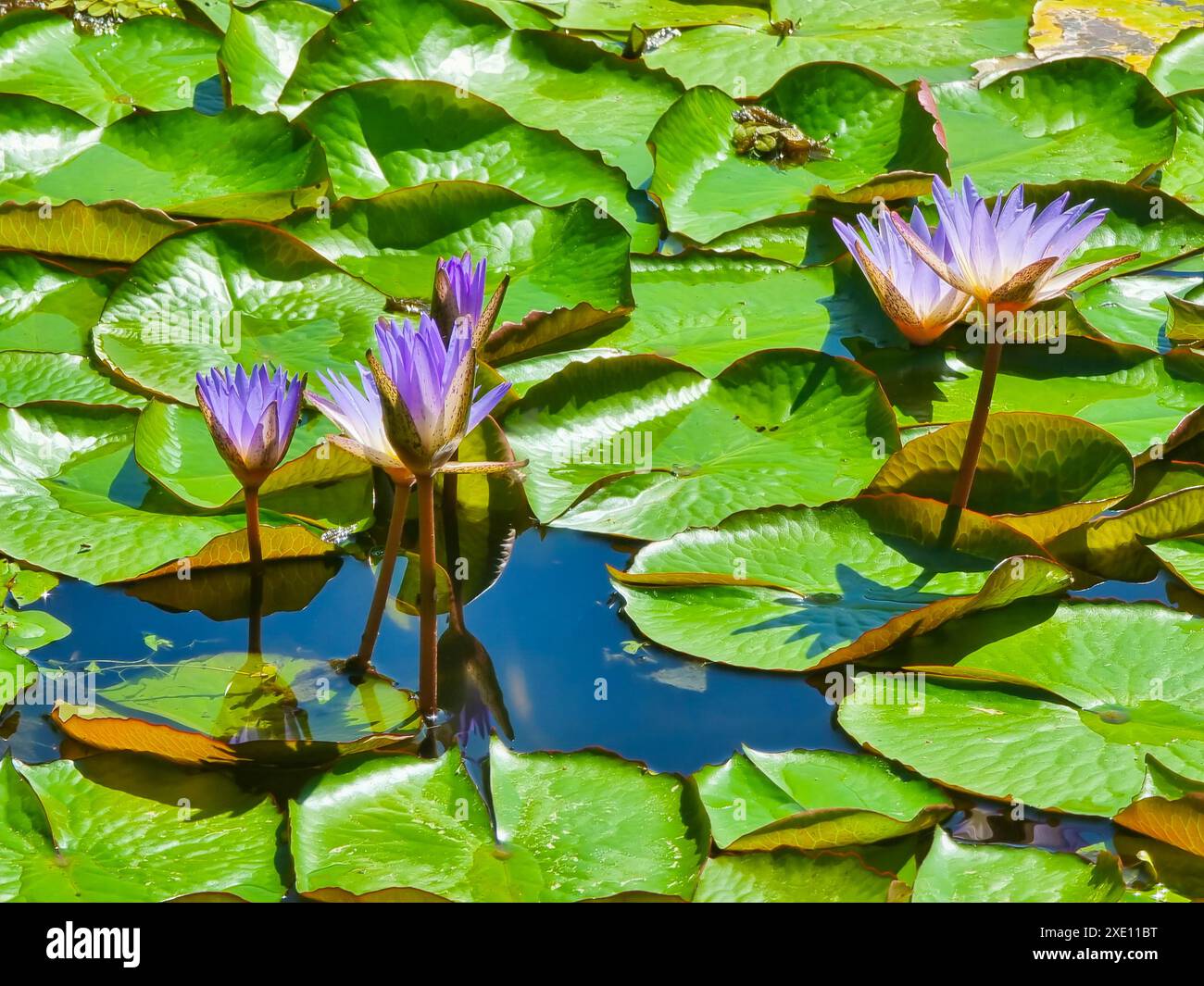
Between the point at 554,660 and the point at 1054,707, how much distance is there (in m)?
1.00

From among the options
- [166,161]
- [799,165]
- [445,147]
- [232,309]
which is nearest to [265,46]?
[166,161]

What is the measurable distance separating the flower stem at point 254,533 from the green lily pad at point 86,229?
4.19ft

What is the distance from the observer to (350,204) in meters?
3.62

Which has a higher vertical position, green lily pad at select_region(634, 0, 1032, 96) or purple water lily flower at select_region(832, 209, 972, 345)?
green lily pad at select_region(634, 0, 1032, 96)

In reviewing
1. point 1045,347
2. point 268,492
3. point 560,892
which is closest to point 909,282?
point 1045,347

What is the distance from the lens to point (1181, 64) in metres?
4.81

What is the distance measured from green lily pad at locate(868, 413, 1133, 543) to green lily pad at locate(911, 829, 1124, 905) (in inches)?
37.0

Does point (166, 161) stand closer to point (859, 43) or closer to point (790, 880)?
point (859, 43)

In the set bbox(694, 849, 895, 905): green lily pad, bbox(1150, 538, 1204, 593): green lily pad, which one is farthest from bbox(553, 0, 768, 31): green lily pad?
bbox(694, 849, 895, 905): green lily pad

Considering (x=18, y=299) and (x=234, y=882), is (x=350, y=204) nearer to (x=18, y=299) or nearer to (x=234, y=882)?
(x=18, y=299)

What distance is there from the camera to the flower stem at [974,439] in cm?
256

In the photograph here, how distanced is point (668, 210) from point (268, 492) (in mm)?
1741

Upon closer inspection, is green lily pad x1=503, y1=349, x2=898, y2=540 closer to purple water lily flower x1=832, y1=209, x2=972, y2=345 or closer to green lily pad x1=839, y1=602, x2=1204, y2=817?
purple water lily flower x1=832, y1=209, x2=972, y2=345

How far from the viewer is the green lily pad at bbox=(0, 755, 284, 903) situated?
1945 mm
